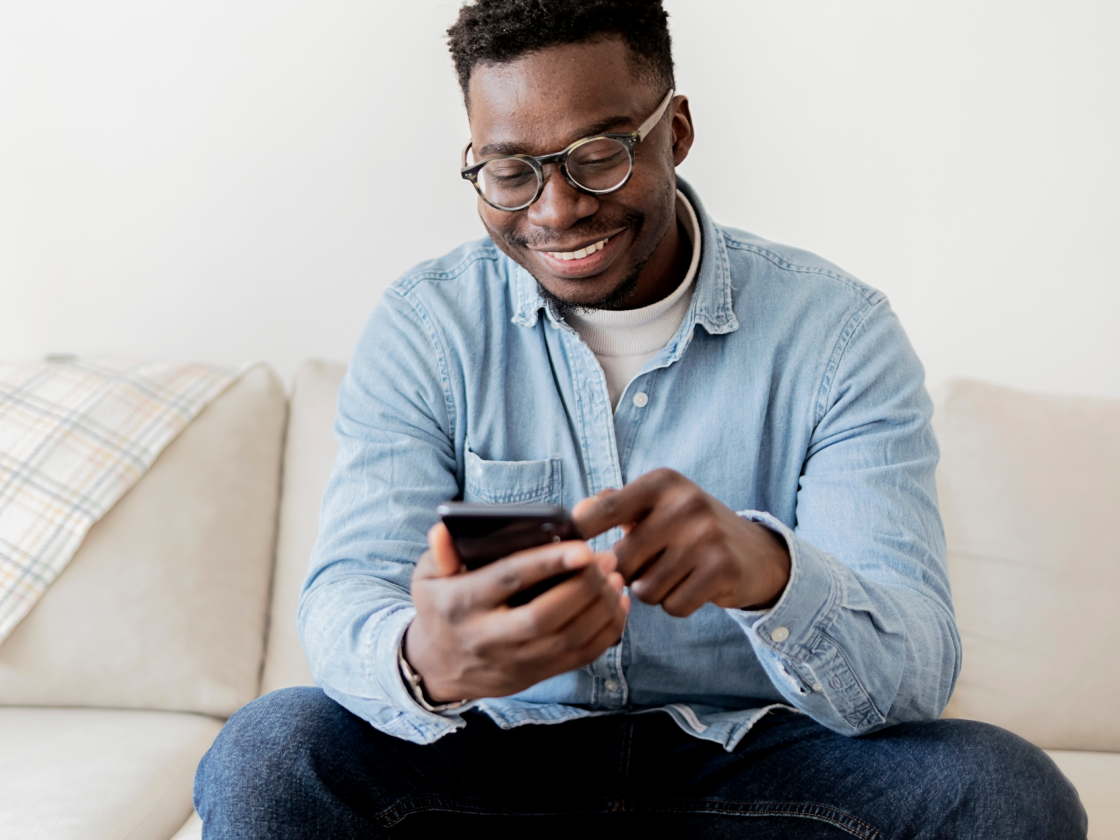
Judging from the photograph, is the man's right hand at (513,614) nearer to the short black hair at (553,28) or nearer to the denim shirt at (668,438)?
the denim shirt at (668,438)

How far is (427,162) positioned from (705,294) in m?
0.85

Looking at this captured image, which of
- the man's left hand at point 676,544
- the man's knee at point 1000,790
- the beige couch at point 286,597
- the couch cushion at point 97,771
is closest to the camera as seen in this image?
the man's left hand at point 676,544

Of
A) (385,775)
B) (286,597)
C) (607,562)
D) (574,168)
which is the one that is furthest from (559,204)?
(286,597)

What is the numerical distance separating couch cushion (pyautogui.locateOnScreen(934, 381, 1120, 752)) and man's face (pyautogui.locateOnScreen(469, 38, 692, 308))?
0.77 meters

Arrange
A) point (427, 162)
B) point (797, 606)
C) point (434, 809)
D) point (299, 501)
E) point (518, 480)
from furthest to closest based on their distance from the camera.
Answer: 1. point (427, 162)
2. point (299, 501)
3. point (518, 480)
4. point (434, 809)
5. point (797, 606)

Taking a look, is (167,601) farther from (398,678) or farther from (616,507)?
(616,507)

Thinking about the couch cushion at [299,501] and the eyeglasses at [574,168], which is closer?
the eyeglasses at [574,168]

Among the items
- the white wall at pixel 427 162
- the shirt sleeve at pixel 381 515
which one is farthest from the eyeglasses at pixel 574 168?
the white wall at pixel 427 162

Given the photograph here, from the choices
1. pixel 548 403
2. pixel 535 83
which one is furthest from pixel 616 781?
pixel 535 83

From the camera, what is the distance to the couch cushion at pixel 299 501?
66.0 inches

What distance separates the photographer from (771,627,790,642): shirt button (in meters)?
0.97

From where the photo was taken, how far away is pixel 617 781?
1167 mm

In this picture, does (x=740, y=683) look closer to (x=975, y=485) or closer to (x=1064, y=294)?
(x=975, y=485)

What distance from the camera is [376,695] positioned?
3.31 ft
